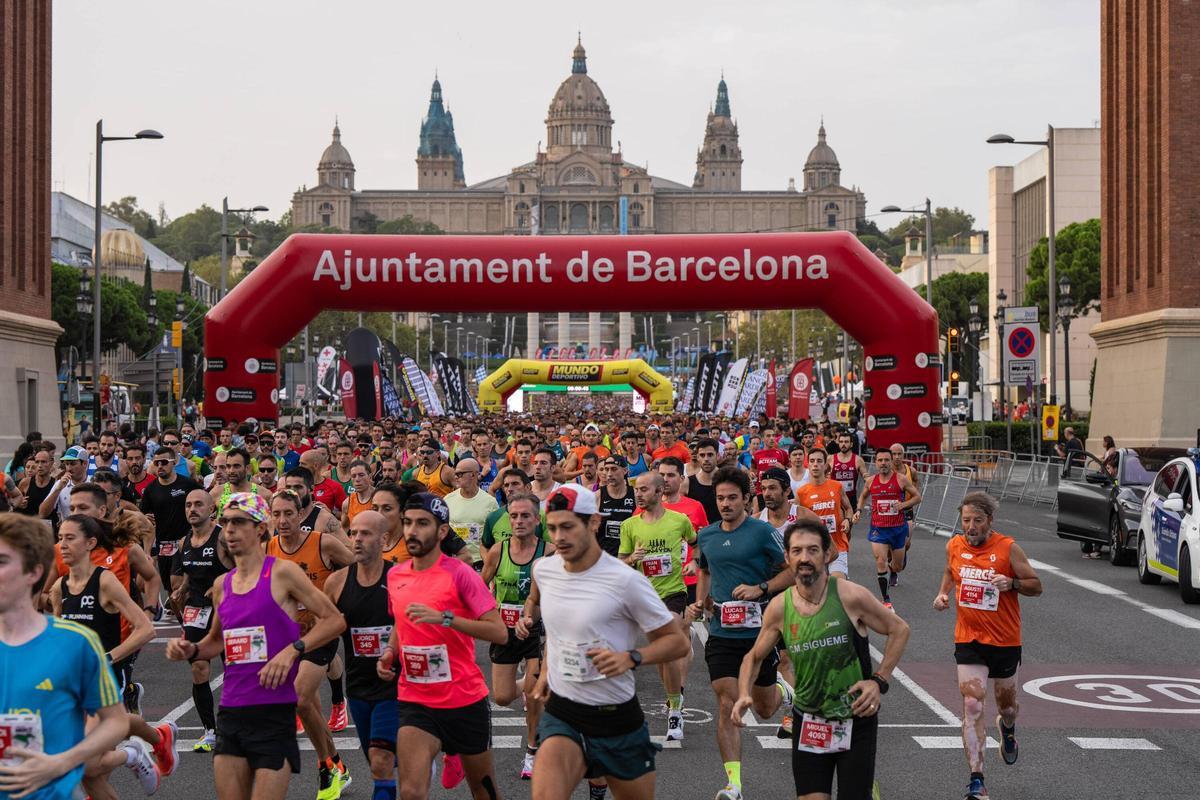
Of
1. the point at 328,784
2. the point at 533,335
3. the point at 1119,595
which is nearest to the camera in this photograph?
the point at 328,784

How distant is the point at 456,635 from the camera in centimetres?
716

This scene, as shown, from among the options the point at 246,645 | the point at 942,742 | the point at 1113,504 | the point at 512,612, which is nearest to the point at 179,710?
the point at 512,612

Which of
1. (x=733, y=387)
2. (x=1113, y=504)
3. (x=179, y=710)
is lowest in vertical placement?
(x=179, y=710)

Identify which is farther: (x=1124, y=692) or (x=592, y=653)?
(x=1124, y=692)

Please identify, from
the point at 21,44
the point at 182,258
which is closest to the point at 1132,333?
the point at 21,44

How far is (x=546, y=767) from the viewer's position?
622 cm

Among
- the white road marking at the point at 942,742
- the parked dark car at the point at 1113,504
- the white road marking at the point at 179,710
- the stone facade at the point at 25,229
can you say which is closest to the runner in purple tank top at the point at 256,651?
the white road marking at the point at 179,710

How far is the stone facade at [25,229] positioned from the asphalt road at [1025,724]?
16352 millimetres

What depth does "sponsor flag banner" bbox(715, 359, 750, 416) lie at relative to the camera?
46.0 metres

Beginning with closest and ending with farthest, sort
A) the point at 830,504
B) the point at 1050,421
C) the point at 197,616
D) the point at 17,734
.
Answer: the point at 17,734, the point at 197,616, the point at 830,504, the point at 1050,421

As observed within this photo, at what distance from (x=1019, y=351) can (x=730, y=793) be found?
22.1 metres

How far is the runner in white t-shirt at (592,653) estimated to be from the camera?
633 cm

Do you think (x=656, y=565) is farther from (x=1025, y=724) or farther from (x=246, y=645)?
(x=246, y=645)

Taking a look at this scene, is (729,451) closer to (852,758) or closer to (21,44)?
(852,758)
